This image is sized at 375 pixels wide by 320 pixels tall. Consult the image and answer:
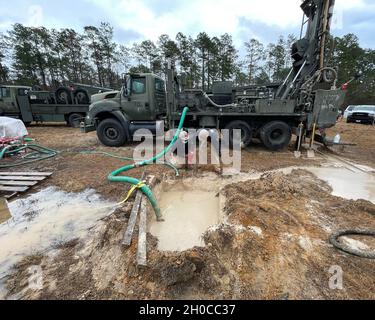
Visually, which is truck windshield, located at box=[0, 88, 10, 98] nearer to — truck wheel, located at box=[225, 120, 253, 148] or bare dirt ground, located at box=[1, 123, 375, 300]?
truck wheel, located at box=[225, 120, 253, 148]

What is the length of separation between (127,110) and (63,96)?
24.7 ft

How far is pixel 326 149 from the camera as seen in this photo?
23.6ft

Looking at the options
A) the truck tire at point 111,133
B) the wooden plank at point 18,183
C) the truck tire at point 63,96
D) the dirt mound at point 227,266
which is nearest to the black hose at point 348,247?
the dirt mound at point 227,266

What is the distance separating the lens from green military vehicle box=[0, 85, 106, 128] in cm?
1182

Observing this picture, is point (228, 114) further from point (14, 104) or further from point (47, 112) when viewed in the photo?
point (14, 104)

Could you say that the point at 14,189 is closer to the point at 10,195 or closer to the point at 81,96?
the point at 10,195

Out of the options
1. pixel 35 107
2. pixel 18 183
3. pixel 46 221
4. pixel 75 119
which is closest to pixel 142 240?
pixel 46 221

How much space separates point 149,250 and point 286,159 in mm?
5223

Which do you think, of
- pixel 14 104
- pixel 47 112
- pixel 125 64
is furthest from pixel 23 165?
pixel 125 64

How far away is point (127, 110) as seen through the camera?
716 centimetres

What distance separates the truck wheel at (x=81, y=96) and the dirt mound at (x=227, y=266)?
11.4 metres

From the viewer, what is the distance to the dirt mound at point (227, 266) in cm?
186

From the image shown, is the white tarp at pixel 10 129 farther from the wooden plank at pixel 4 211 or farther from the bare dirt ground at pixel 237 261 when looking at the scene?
the bare dirt ground at pixel 237 261

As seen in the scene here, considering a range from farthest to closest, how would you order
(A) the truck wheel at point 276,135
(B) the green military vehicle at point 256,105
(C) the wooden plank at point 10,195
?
(A) the truck wheel at point 276,135 < (B) the green military vehicle at point 256,105 < (C) the wooden plank at point 10,195
